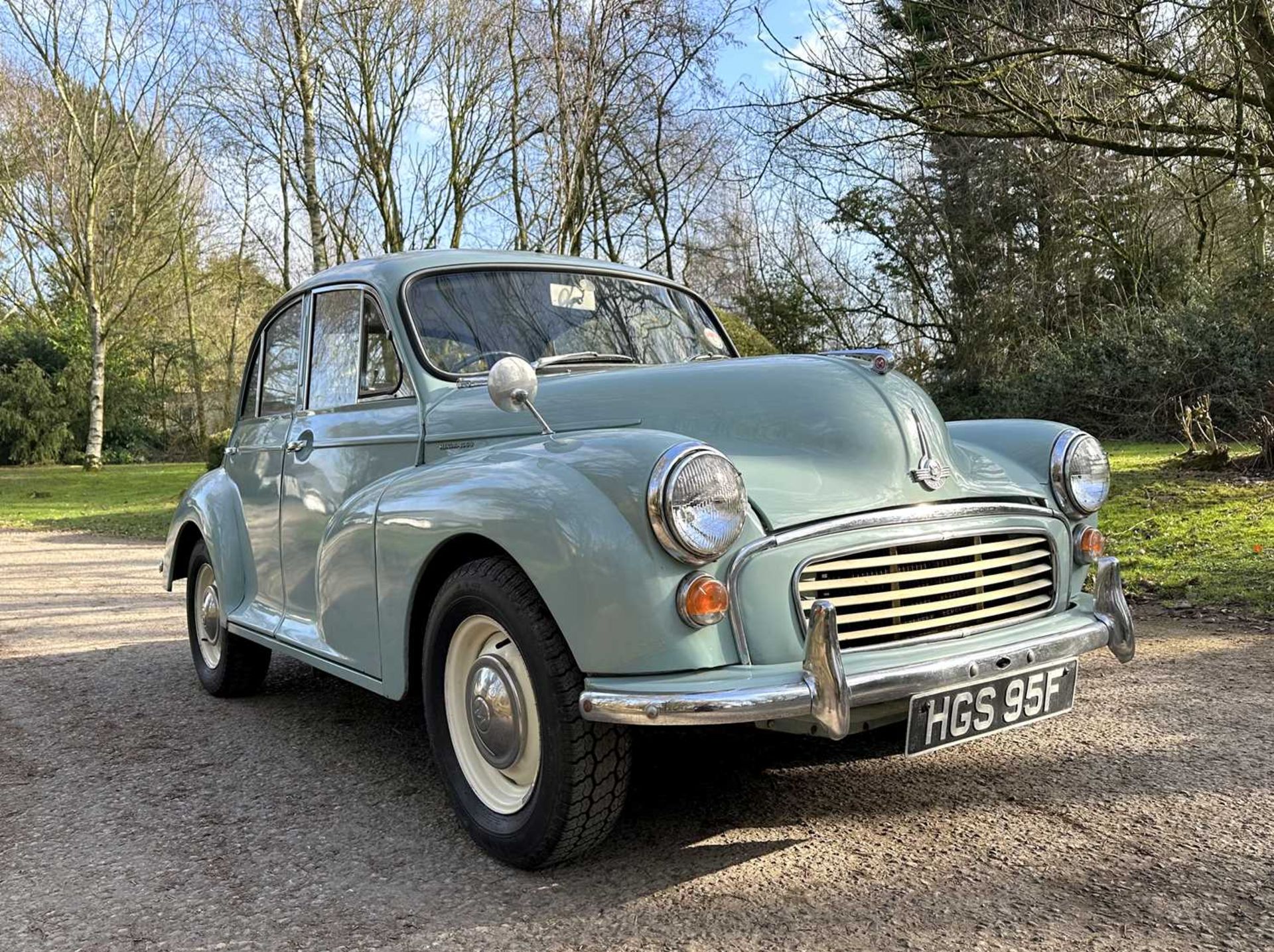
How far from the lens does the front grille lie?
2.48 meters

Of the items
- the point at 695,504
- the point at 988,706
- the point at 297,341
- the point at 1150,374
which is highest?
the point at 1150,374

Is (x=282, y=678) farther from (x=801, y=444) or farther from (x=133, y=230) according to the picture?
(x=133, y=230)

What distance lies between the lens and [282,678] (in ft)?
16.3

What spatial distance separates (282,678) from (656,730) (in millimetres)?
2380

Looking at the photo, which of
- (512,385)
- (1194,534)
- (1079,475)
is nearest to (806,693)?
(512,385)

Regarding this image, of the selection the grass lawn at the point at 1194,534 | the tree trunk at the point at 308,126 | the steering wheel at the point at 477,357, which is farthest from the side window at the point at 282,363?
the tree trunk at the point at 308,126

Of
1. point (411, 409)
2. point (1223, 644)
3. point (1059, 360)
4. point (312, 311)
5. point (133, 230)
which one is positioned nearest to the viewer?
point (411, 409)

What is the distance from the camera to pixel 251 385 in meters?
4.77

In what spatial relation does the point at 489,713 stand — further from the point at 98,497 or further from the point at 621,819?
the point at 98,497

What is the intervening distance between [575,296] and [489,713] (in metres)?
1.80

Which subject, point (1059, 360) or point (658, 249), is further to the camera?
point (658, 249)

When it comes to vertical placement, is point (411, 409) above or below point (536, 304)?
below

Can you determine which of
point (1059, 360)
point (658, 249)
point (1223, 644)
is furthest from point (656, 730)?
point (658, 249)

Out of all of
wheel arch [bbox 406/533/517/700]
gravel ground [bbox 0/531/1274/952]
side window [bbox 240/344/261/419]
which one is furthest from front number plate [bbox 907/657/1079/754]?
side window [bbox 240/344/261/419]
